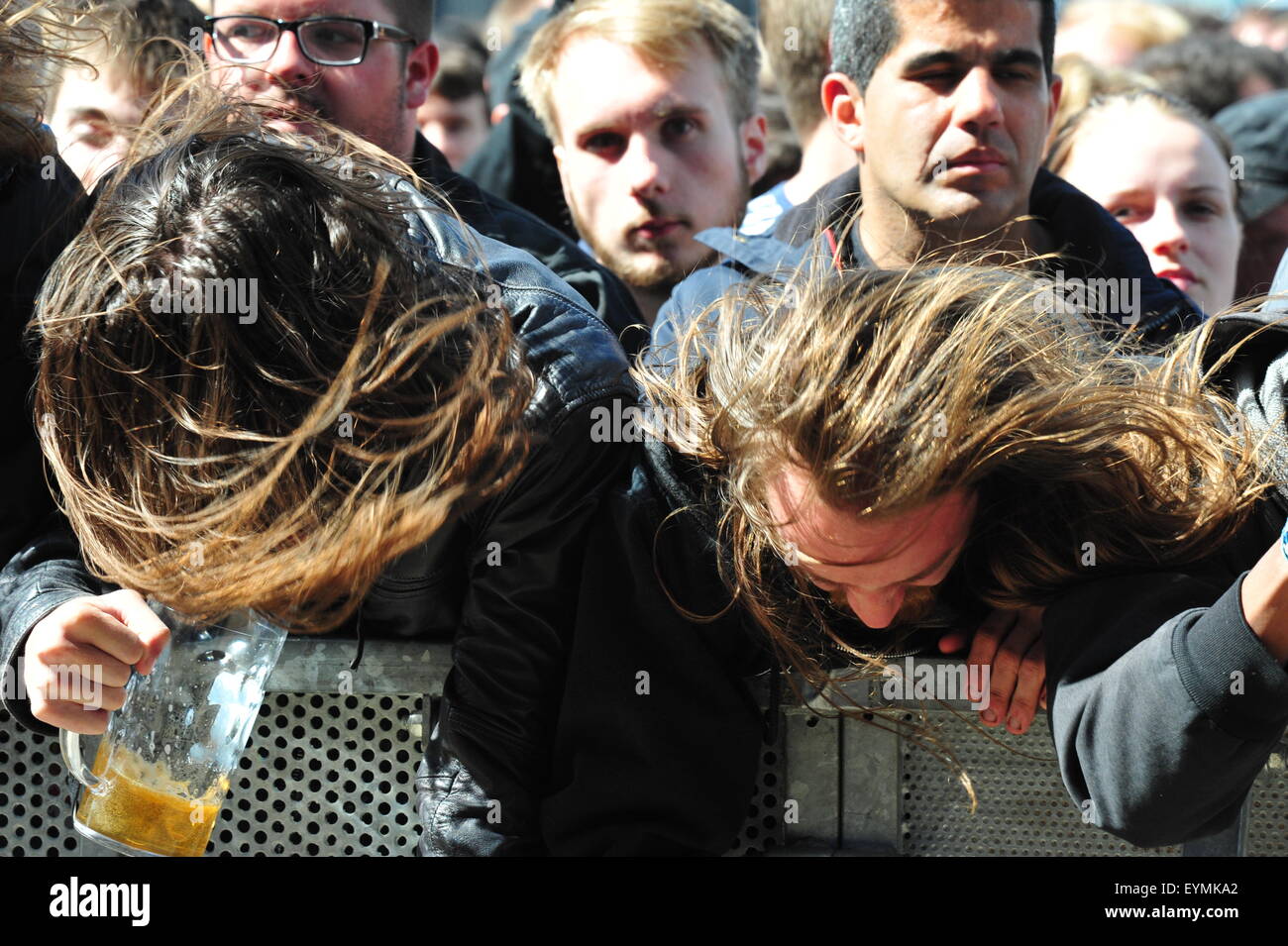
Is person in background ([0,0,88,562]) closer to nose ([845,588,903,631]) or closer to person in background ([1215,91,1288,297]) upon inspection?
nose ([845,588,903,631])

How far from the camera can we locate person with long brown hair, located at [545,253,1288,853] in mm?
1920

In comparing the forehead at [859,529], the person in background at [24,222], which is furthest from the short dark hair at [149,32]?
the forehead at [859,529]

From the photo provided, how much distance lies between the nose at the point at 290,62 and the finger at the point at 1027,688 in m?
2.02

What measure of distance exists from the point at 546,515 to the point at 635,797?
1.39ft

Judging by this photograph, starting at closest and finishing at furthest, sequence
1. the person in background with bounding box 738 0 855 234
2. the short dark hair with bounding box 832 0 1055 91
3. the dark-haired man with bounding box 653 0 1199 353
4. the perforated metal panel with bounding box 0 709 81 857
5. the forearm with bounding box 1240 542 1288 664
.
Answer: the forearm with bounding box 1240 542 1288 664 < the perforated metal panel with bounding box 0 709 81 857 < the dark-haired man with bounding box 653 0 1199 353 < the short dark hair with bounding box 832 0 1055 91 < the person in background with bounding box 738 0 855 234

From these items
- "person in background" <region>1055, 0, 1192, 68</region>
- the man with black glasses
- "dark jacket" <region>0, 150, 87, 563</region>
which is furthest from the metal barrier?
"person in background" <region>1055, 0, 1192, 68</region>

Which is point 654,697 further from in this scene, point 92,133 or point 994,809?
point 92,133

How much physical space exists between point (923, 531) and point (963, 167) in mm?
1206

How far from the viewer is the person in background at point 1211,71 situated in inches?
206

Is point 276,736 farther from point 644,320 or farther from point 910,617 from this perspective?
point 644,320

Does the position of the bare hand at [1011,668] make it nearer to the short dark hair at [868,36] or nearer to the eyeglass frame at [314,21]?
the short dark hair at [868,36]

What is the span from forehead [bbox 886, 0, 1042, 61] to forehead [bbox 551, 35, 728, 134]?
79 centimetres

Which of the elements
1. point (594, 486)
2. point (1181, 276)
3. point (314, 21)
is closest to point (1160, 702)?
point (594, 486)
